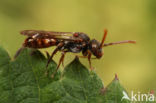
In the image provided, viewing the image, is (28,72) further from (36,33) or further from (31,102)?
(36,33)

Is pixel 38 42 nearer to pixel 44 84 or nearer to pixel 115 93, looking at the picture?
pixel 44 84

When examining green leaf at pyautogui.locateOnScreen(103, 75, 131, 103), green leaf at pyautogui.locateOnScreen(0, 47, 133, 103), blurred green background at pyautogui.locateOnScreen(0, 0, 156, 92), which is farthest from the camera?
blurred green background at pyautogui.locateOnScreen(0, 0, 156, 92)

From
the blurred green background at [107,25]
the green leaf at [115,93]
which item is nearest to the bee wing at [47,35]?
the green leaf at [115,93]

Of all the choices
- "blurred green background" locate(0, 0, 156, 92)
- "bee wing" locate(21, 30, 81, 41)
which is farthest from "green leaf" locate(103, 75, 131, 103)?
"blurred green background" locate(0, 0, 156, 92)

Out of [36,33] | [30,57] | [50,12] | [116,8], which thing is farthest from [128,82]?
[30,57]

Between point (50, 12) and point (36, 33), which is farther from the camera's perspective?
point (50, 12)

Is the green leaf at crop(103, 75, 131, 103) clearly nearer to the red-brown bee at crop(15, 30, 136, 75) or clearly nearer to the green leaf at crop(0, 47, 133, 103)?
the green leaf at crop(0, 47, 133, 103)
